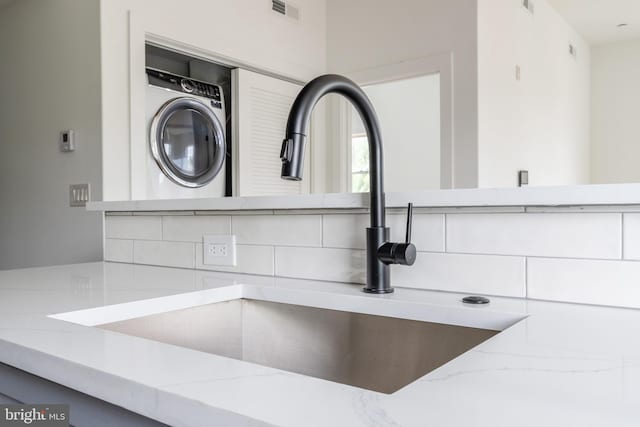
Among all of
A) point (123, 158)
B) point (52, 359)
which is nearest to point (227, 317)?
point (52, 359)

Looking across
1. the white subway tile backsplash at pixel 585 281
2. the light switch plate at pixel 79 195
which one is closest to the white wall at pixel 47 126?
the light switch plate at pixel 79 195

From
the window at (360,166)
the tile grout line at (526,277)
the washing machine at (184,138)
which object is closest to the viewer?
the tile grout line at (526,277)

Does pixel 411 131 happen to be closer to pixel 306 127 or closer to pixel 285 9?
pixel 285 9

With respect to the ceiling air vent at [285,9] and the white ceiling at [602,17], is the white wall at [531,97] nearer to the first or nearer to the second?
the white ceiling at [602,17]

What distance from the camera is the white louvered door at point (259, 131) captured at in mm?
3250

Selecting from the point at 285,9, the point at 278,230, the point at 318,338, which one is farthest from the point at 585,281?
the point at 285,9

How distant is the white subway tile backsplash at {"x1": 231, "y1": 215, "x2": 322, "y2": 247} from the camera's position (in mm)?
1156

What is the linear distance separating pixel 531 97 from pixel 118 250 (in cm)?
350

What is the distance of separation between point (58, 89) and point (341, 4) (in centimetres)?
205

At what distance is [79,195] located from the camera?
7.94ft

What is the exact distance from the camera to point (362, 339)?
37.7 inches

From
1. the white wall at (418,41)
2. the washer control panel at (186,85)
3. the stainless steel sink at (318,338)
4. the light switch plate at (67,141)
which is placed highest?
the white wall at (418,41)

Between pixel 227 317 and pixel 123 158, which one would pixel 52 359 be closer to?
pixel 227 317

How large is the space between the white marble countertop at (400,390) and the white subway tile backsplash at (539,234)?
0.09 m
